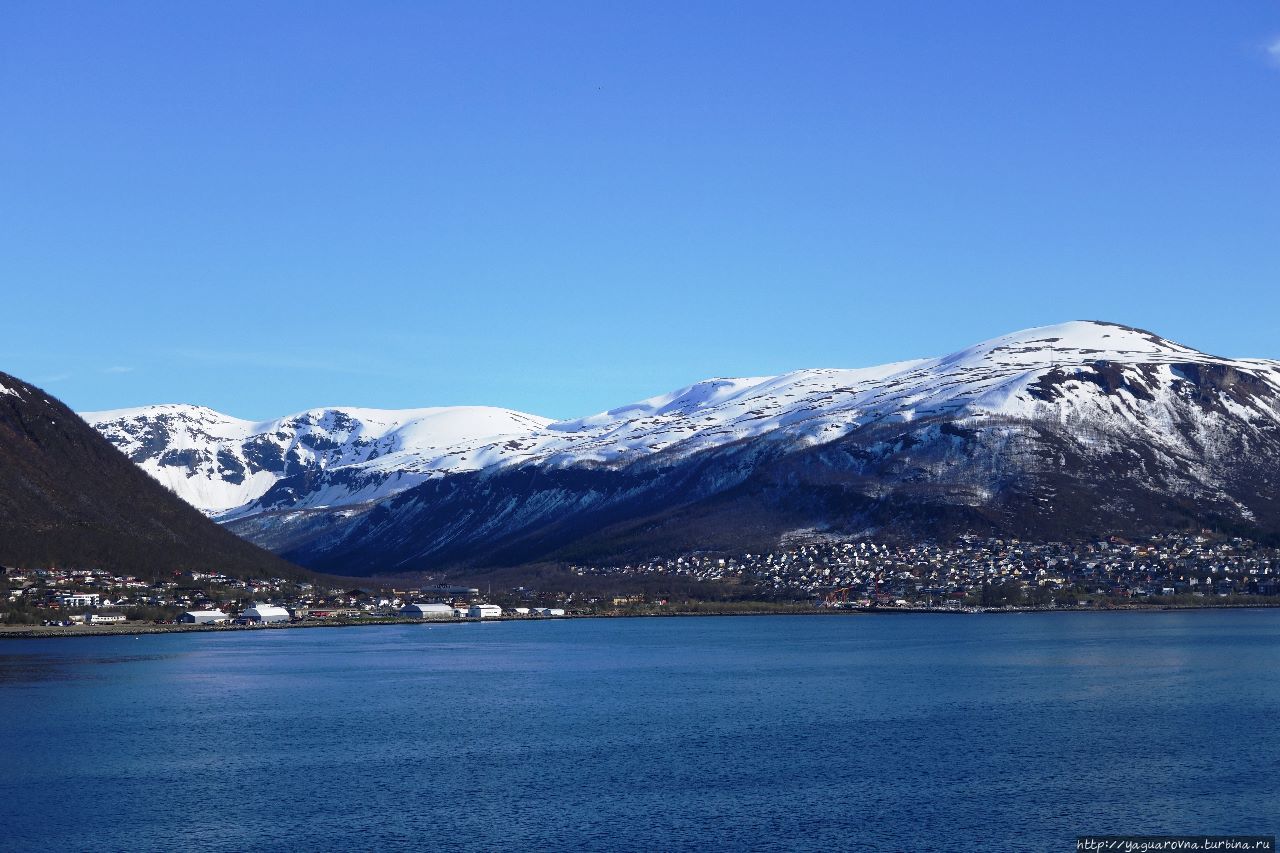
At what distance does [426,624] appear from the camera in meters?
194

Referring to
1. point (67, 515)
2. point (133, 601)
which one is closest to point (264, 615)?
point (133, 601)

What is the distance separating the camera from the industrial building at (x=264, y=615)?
6860 inches

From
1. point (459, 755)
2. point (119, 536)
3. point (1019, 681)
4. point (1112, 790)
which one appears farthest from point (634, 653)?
point (119, 536)

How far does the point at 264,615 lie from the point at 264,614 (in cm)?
16

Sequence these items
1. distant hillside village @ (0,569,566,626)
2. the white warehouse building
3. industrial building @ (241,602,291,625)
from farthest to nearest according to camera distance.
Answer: the white warehouse building → industrial building @ (241,602,291,625) → distant hillside village @ (0,569,566,626)

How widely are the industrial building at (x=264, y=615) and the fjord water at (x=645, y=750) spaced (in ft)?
198

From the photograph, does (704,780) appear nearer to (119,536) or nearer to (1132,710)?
(1132,710)

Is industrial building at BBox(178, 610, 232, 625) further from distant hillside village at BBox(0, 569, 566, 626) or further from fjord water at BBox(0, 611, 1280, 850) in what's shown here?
fjord water at BBox(0, 611, 1280, 850)

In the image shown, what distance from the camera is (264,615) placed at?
6905 inches

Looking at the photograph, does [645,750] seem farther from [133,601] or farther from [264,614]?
[264,614]

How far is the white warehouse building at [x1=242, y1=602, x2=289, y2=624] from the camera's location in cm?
17450

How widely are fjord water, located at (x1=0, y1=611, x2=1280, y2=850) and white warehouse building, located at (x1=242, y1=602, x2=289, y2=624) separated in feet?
199

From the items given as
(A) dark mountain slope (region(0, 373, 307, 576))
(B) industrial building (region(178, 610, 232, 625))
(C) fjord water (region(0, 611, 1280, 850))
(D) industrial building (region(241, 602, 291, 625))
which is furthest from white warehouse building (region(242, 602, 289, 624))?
(C) fjord water (region(0, 611, 1280, 850))

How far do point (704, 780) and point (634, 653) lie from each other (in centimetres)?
6874
